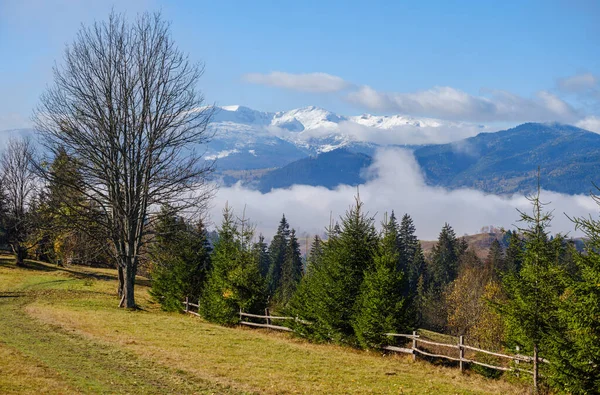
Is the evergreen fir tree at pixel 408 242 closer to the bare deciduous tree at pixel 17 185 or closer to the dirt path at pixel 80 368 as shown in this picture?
the bare deciduous tree at pixel 17 185

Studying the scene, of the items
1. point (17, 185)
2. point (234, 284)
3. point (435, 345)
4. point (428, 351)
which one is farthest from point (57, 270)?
point (435, 345)

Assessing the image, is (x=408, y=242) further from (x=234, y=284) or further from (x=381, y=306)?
(x=381, y=306)

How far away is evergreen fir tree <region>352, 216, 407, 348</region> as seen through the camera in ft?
81.8

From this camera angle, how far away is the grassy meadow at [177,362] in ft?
51.0

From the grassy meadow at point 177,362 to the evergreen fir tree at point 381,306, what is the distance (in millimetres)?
988

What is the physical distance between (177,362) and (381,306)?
414 inches

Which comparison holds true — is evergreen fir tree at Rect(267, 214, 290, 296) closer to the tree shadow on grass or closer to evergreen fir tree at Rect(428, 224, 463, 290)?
evergreen fir tree at Rect(428, 224, 463, 290)

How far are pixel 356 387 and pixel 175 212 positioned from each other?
1996 cm

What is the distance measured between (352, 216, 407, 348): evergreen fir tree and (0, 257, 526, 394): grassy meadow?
99cm

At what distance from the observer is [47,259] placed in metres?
69.0

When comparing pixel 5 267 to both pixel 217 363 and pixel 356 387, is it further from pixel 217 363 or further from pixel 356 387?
pixel 356 387

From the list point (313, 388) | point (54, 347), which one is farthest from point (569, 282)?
point (54, 347)

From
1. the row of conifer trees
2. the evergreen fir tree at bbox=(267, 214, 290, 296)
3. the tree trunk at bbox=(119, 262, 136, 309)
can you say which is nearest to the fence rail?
the row of conifer trees

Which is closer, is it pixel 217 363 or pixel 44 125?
pixel 217 363
